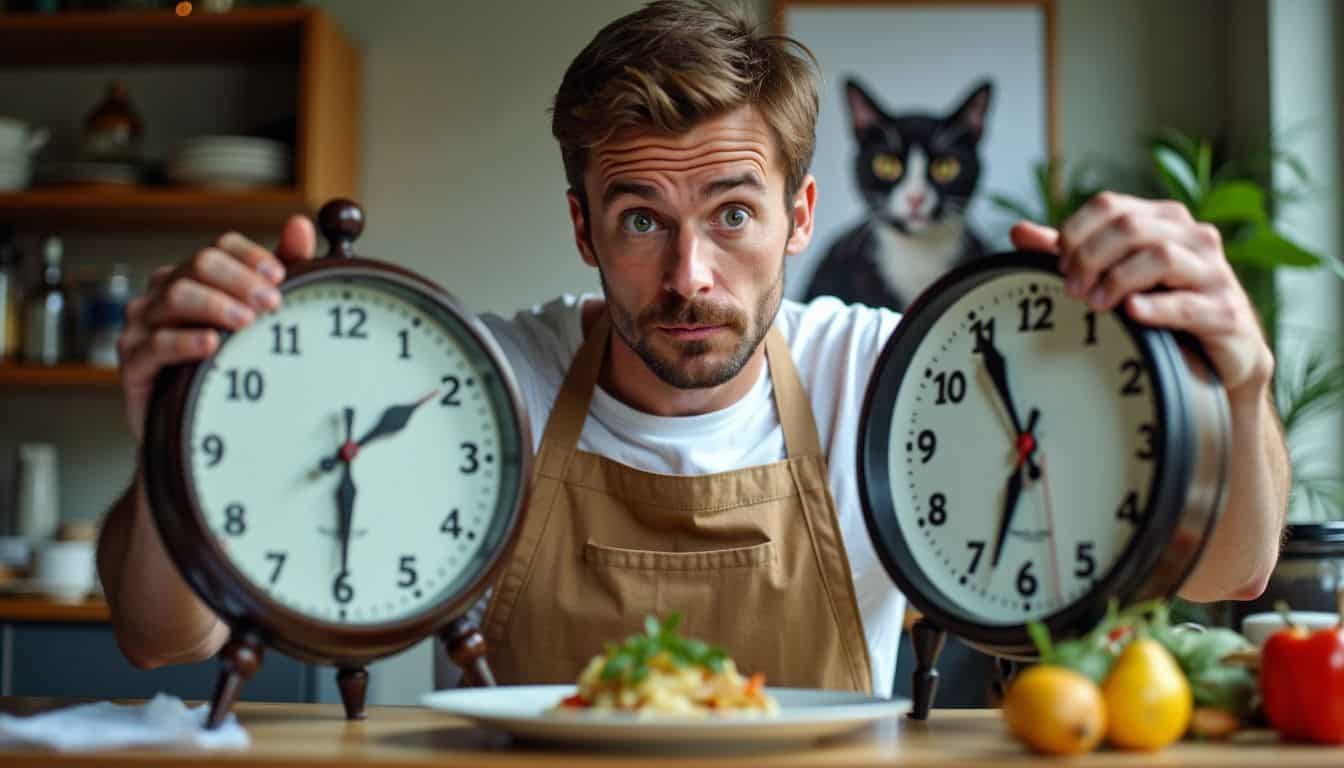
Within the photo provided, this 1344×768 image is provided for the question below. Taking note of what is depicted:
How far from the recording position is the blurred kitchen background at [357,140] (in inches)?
139

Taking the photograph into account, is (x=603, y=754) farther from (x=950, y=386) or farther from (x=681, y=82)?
(x=681, y=82)

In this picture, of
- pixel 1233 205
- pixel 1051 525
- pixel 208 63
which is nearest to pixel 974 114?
pixel 1233 205

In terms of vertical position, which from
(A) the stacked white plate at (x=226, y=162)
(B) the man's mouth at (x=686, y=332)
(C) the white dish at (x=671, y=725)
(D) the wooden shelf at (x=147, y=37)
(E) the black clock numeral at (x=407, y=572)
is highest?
(D) the wooden shelf at (x=147, y=37)

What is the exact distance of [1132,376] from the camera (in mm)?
1045

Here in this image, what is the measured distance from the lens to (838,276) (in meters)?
3.76

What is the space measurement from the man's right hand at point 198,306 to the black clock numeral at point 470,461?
193 mm

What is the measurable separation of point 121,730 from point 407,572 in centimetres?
24

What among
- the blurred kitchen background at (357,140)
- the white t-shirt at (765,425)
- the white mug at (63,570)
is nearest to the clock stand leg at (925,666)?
the white t-shirt at (765,425)

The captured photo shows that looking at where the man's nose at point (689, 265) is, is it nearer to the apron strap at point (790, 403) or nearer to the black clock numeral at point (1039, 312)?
the apron strap at point (790, 403)

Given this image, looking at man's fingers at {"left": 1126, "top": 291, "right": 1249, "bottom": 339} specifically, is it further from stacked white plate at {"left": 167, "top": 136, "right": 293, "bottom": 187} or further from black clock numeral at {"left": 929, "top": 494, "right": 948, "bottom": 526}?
stacked white plate at {"left": 167, "top": 136, "right": 293, "bottom": 187}

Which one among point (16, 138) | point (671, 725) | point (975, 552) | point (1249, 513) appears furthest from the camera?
point (16, 138)

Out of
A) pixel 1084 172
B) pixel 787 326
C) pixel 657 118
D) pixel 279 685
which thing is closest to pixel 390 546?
pixel 657 118

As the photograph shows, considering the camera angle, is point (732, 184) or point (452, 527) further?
point (732, 184)

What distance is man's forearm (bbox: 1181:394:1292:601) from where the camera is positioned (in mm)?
1158
